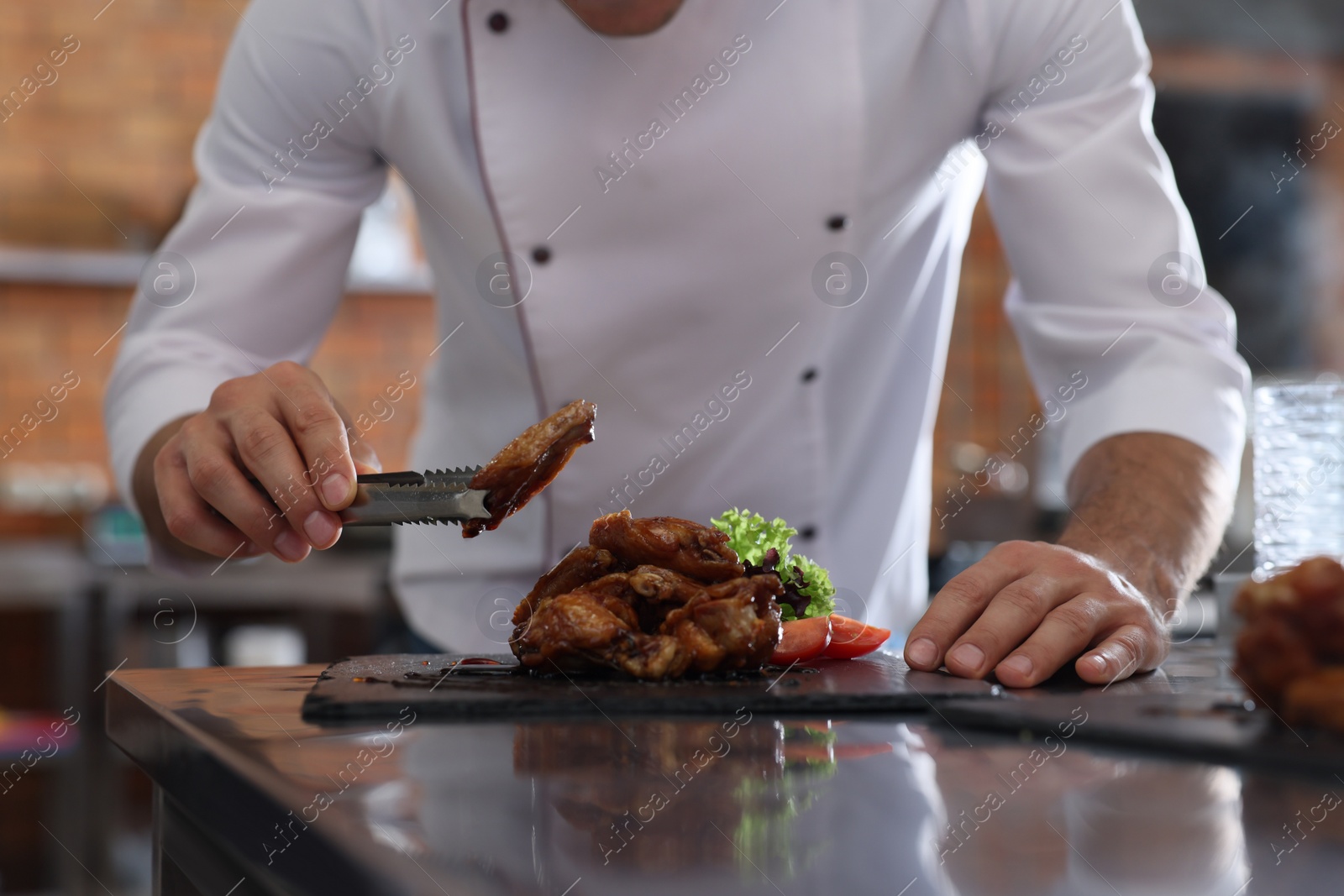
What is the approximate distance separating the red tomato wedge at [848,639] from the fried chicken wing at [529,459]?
0.95ft

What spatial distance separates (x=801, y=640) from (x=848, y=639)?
7 centimetres

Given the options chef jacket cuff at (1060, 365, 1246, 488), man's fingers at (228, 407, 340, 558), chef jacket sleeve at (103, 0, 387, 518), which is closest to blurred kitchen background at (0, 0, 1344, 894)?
chef jacket cuff at (1060, 365, 1246, 488)

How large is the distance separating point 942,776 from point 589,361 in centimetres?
107

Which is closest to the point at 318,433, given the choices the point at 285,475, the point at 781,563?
the point at 285,475

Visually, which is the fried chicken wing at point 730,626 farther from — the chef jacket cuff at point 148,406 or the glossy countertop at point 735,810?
the chef jacket cuff at point 148,406

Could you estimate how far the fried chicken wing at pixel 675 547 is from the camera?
3.56 feet

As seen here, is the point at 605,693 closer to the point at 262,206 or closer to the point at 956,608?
the point at 956,608

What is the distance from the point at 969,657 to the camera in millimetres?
1002

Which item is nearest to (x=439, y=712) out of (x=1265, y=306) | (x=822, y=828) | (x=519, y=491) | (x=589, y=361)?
(x=519, y=491)

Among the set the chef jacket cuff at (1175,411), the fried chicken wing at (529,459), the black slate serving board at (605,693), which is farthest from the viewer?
A: the chef jacket cuff at (1175,411)

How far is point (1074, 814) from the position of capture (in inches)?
21.4

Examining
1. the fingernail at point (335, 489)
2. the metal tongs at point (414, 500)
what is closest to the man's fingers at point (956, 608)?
the metal tongs at point (414, 500)

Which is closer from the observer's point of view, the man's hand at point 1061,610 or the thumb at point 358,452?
the man's hand at point 1061,610

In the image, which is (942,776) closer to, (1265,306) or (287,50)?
(287,50)
